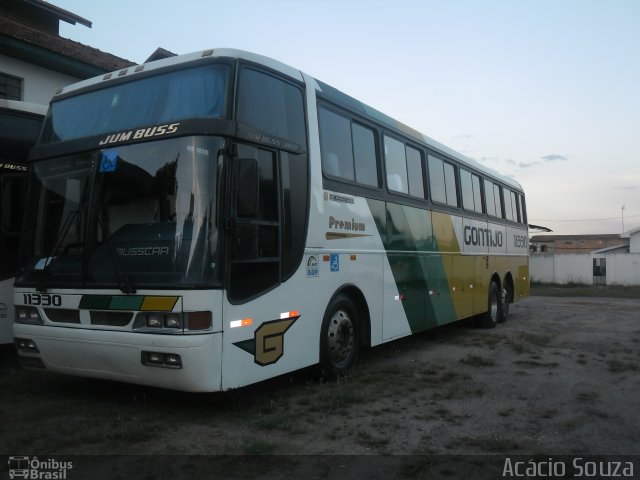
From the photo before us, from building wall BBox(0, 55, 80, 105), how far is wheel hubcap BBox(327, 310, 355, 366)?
9947 millimetres

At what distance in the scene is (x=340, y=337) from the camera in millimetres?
6855

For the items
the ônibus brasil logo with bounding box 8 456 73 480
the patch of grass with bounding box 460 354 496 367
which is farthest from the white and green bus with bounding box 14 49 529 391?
the patch of grass with bounding box 460 354 496 367

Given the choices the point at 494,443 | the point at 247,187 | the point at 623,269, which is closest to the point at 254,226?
the point at 247,187

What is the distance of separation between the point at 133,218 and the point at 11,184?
6.68 ft

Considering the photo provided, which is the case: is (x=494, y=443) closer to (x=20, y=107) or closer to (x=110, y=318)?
(x=110, y=318)

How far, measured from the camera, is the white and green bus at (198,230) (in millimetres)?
4965

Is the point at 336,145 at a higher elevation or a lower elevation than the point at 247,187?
higher

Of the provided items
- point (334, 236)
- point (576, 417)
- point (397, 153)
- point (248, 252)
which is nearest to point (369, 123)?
point (397, 153)

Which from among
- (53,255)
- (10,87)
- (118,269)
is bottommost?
(118,269)

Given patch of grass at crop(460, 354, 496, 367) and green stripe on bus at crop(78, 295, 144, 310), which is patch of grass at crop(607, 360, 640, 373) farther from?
green stripe on bus at crop(78, 295, 144, 310)

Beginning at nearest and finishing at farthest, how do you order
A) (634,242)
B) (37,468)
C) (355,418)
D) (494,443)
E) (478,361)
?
(37,468) < (494,443) < (355,418) < (478,361) < (634,242)

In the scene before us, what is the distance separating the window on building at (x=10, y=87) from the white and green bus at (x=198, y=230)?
775cm

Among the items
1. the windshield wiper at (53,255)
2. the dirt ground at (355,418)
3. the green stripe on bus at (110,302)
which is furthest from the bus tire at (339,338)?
the windshield wiper at (53,255)

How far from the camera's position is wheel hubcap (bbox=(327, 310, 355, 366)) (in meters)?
6.68
